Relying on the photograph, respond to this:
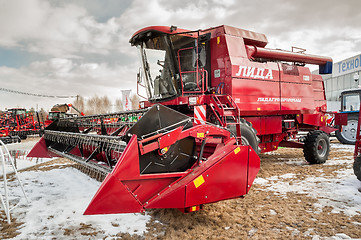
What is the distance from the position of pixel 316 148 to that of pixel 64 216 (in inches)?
234

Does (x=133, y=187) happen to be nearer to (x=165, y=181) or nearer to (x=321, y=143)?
(x=165, y=181)

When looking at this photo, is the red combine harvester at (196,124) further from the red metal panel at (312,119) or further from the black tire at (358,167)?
the black tire at (358,167)

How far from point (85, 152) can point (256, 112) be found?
384 centimetres

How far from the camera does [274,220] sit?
3068mm

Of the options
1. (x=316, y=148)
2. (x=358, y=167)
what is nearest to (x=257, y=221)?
(x=358, y=167)

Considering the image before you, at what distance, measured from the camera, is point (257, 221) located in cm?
304

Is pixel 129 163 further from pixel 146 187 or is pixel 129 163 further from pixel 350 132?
pixel 350 132

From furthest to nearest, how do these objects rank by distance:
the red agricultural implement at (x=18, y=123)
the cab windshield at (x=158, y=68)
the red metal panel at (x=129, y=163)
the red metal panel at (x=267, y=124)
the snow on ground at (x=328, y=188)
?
the red agricultural implement at (x=18, y=123), the red metal panel at (x=267, y=124), the cab windshield at (x=158, y=68), the snow on ground at (x=328, y=188), the red metal panel at (x=129, y=163)

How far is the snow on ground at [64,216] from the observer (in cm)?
274

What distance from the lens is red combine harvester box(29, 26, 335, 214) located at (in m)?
2.62

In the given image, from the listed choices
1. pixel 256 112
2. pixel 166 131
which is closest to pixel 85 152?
pixel 166 131

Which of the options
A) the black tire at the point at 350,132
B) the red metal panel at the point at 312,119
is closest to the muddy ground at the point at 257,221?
the red metal panel at the point at 312,119

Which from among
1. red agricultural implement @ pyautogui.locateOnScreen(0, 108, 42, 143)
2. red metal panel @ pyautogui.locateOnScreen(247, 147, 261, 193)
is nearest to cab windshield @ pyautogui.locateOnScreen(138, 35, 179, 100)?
red metal panel @ pyautogui.locateOnScreen(247, 147, 261, 193)

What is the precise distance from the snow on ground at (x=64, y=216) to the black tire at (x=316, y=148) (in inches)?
197
